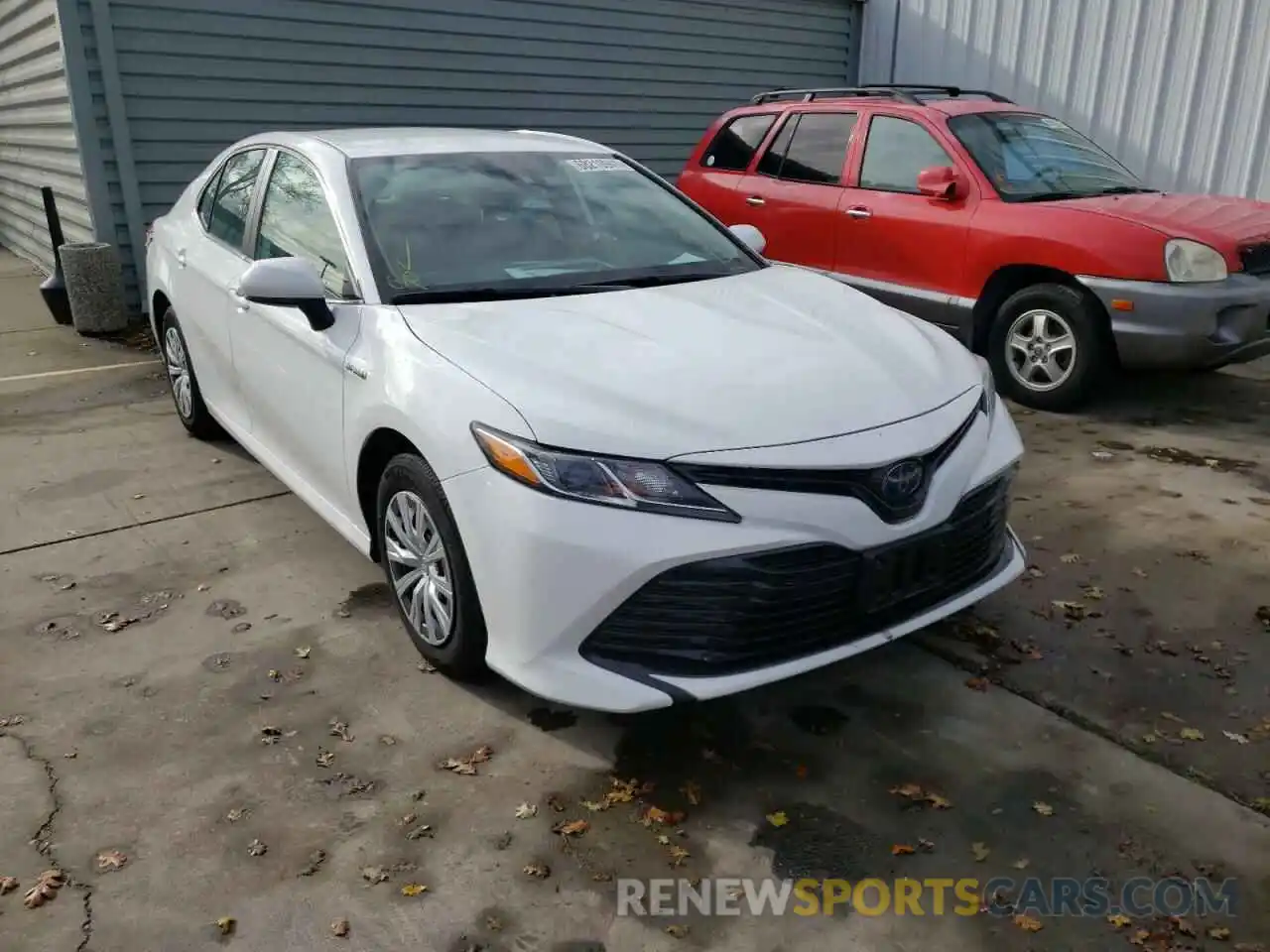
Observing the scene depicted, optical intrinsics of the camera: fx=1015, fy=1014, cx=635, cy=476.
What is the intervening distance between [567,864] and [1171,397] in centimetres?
536

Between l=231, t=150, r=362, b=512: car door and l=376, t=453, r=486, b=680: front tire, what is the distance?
0.34 metres

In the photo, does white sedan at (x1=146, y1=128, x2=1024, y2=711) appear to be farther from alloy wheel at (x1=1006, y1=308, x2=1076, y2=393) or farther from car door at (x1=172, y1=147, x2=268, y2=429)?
alloy wheel at (x1=1006, y1=308, x2=1076, y2=393)

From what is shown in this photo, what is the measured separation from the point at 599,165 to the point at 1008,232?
2.84 meters

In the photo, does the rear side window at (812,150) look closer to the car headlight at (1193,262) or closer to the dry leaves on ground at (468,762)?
the car headlight at (1193,262)

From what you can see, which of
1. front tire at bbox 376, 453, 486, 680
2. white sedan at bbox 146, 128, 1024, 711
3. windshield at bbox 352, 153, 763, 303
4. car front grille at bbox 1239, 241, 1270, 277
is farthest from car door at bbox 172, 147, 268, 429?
car front grille at bbox 1239, 241, 1270, 277

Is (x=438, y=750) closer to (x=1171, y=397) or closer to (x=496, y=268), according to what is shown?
(x=496, y=268)

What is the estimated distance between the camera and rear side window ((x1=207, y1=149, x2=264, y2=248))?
14.2 feet

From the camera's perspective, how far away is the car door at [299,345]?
3381mm

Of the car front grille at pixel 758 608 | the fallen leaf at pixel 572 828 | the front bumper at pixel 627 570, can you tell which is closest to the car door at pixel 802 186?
the front bumper at pixel 627 570

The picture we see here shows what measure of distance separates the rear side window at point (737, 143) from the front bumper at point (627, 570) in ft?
17.0

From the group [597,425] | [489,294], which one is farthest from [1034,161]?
[597,425]

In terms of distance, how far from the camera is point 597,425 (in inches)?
101

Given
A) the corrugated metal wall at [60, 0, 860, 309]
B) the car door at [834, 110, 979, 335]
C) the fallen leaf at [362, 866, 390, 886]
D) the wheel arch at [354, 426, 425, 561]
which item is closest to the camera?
the fallen leaf at [362, 866, 390, 886]

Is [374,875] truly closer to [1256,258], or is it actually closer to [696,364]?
[696,364]
